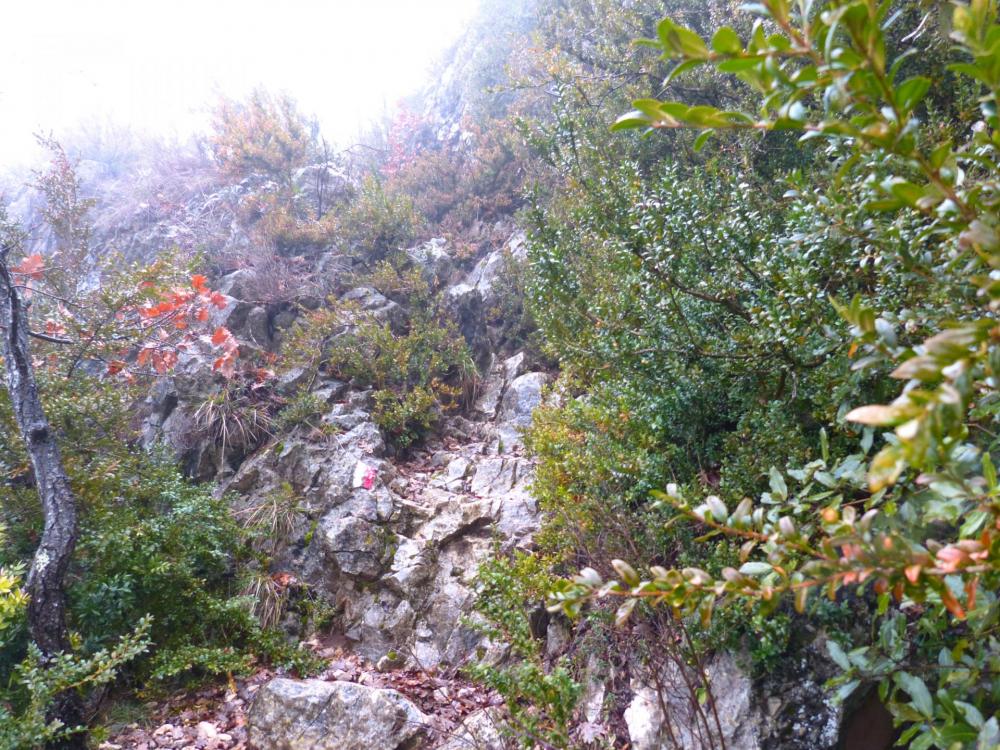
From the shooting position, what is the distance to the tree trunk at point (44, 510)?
2.98 metres

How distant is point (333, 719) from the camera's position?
304cm

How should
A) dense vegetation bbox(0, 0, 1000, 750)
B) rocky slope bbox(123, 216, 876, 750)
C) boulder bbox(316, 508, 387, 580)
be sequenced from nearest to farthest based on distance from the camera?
dense vegetation bbox(0, 0, 1000, 750) → rocky slope bbox(123, 216, 876, 750) → boulder bbox(316, 508, 387, 580)

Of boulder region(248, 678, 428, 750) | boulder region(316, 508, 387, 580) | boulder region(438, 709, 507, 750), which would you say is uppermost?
boulder region(316, 508, 387, 580)

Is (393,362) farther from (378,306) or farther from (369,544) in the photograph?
(369,544)

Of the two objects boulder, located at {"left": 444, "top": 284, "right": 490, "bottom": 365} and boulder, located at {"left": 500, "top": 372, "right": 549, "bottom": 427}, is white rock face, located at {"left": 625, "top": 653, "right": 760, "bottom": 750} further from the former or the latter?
boulder, located at {"left": 444, "top": 284, "right": 490, "bottom": 365}

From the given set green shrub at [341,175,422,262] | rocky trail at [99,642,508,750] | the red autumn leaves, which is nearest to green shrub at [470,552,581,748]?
rocky trail at [99,642,508,750]

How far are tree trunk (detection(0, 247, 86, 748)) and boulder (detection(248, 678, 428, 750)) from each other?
36.5 inches

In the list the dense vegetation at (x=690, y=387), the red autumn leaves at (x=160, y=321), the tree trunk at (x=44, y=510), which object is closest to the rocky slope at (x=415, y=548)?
the dense vegetation at (x=690, y=387)

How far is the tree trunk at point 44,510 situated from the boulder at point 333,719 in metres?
0.93

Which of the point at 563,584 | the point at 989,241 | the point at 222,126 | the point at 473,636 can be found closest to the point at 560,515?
the point at 473,636

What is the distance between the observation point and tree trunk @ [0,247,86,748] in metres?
2.98

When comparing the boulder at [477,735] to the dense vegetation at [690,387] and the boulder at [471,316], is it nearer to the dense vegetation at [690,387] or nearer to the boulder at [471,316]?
the dense vegetation at [690,387]

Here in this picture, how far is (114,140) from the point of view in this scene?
1145 cm

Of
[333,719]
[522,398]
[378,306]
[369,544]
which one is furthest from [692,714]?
[378,306]
